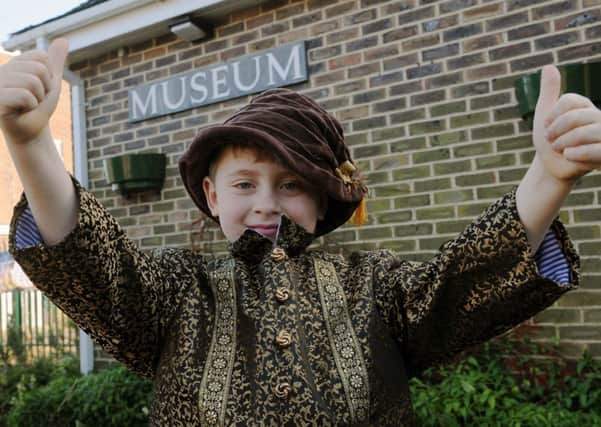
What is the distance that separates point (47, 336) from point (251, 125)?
6.73 m

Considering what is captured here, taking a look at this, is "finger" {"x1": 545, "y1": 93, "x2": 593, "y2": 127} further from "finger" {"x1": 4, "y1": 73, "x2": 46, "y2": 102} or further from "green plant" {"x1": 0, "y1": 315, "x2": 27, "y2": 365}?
"green plant" {"x1": 0, "y1": 315, "x2": 27, "y2": 365}

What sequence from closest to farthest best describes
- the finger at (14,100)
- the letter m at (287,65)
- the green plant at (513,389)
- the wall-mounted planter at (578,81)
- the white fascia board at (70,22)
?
the finger at (14,100) < the green plant at (513,389) < the wall-mounted planter at (578,81) < the letter m at (287,65) < the white fascia board at (70,22)

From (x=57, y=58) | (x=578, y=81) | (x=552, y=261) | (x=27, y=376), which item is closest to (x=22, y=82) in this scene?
(x=57, y=58)

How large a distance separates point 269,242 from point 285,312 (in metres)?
0.19

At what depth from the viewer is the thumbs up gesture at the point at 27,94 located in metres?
0.91

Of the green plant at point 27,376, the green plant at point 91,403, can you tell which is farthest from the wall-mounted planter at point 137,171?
the green plant at point 27,376

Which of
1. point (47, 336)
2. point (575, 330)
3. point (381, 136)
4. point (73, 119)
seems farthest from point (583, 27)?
point (47, 336)

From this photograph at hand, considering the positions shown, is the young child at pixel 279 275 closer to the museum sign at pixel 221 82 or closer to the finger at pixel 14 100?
the finger at pixel 14 100

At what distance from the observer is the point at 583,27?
2.87 m

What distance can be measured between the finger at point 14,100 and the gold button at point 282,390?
27.8 inches

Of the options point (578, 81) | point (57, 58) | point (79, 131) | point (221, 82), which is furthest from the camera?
point (79, 131)

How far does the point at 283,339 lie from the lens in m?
1.19

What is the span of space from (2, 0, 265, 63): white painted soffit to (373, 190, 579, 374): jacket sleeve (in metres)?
3.05

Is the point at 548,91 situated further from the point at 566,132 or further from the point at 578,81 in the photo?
the point at 578,81
